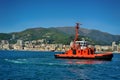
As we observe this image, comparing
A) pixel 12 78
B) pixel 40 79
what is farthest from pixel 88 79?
pixel 12 78

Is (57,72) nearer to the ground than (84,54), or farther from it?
nearer to the ground

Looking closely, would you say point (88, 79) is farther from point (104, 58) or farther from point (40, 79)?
point (104, 58)

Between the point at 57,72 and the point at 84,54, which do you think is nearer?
the point at 57,72

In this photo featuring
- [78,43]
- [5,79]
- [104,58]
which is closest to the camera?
[5,79]

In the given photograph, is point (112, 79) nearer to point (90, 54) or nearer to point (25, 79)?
point (25, 79)

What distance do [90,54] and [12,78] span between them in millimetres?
73500

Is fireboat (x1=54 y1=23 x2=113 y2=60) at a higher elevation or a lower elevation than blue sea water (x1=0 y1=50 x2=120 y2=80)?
higher

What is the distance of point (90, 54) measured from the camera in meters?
126

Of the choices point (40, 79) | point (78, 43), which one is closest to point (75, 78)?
point (40, 79)

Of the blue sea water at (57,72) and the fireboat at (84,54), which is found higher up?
the fireboat at (84,54)

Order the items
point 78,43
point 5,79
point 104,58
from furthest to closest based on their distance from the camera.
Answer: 1. point 78,43
2. point 104,58
3. point 5,79

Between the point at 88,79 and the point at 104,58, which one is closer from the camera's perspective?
the point at 88,79

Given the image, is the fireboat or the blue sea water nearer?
the blue sea water

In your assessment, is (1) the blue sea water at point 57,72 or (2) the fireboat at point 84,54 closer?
(1) the blue sea water at point 57,72
